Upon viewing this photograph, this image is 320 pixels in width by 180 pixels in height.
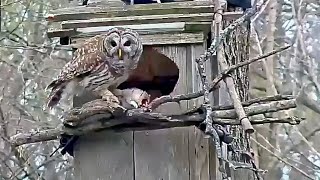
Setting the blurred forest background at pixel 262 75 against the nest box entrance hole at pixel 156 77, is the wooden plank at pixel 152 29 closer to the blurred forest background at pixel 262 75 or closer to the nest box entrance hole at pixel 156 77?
the nest box entrance hole at pixel 156 77

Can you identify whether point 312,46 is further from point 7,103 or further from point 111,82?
A: point 111,82

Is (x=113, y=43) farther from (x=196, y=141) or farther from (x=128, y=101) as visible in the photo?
(x=196, y=141)

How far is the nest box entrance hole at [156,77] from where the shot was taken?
7.02 feet

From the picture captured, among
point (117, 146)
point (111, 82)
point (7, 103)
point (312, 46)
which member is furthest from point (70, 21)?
point (312, 46)

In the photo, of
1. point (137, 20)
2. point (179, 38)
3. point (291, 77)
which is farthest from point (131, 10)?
point (291, 77)

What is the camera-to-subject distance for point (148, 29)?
1859 mm

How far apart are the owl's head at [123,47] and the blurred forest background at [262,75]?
2.28 metres

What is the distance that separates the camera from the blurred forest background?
13.5 feet

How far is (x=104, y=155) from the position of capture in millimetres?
1849

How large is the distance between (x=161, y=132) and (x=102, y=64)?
215 mm

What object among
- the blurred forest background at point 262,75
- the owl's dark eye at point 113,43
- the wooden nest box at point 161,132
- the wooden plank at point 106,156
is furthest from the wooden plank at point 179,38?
the blurred forest background at point 262,75

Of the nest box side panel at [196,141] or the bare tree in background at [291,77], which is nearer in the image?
the nest box side panel at [196,141]

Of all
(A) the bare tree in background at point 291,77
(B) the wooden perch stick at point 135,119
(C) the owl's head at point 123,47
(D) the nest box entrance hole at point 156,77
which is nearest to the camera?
(B) the wooden perch stick at point 135,119

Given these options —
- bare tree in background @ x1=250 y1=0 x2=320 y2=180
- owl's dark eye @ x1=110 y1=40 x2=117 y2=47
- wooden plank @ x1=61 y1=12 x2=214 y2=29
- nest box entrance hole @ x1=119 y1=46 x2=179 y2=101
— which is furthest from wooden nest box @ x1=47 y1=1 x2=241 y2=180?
bare tree in background @ x1=250 y1=0 x2=320 y2=180
